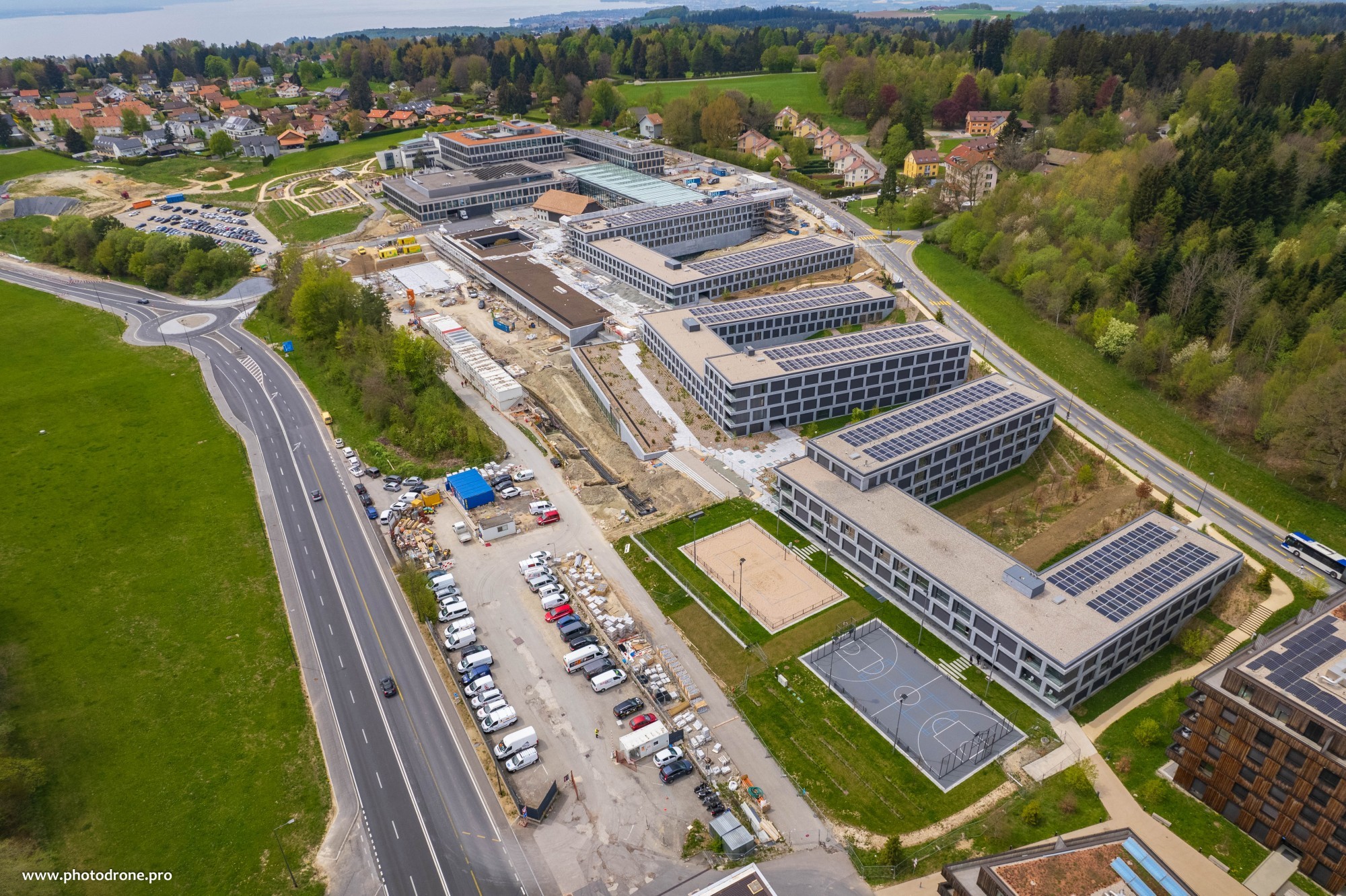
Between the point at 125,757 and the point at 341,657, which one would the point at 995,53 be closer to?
the point at 341,657

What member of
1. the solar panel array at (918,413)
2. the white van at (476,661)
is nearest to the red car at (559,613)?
the white van at (476,661)

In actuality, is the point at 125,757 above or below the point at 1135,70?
below

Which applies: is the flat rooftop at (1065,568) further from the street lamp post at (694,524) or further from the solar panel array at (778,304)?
the solar panel array at (778,304)

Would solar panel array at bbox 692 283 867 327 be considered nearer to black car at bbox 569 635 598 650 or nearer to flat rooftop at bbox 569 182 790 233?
flat rooftop at bbox 569 182 790 233

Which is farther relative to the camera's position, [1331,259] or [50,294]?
[50,294]

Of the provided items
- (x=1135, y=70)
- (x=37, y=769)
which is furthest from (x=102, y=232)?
(x=1135, y=70)

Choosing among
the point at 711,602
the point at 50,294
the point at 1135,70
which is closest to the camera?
the point at 711,602

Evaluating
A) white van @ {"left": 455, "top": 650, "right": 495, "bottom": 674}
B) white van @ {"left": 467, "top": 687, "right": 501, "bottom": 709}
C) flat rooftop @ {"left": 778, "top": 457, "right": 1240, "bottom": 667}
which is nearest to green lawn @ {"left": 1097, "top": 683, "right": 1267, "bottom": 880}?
flat rooftop @ {"left": 778, "top": 457, "right": 1240, "bottom": 667}

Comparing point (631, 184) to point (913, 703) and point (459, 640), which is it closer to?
point (459, 640)
